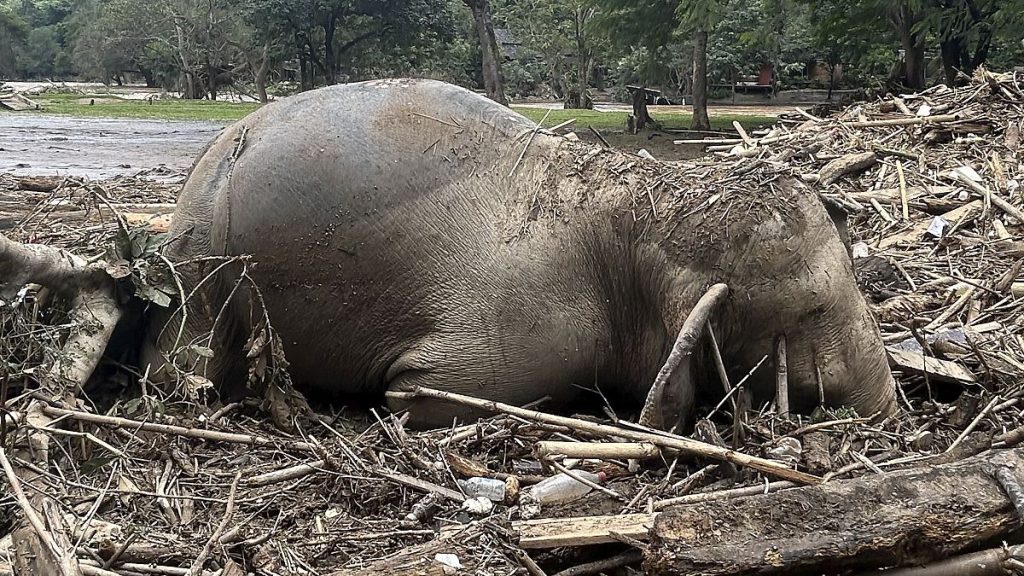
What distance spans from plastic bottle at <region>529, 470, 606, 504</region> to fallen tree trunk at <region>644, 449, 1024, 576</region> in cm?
59

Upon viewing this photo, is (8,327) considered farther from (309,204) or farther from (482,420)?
(482,420)

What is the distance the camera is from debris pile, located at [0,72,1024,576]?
2750mm

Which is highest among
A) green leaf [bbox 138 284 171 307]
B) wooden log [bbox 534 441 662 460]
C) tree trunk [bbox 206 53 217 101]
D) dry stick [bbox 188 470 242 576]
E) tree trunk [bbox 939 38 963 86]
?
tree trunk [bbox 206 53 217 101]

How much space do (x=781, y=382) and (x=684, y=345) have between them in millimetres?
508

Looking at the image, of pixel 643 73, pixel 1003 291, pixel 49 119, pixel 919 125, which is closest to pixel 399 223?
pixel 1003 291

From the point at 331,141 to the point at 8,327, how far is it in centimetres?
149

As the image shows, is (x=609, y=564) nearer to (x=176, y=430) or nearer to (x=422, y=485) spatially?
(x=422, y=485)

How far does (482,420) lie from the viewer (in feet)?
13.1

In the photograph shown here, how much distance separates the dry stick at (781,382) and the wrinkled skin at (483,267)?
5cm

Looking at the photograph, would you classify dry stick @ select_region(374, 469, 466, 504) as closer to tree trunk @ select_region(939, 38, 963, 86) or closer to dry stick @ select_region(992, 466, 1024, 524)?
dry stick @ select_region(992, 466, 1024, 524)

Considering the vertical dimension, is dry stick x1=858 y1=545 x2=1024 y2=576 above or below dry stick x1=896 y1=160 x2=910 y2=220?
below

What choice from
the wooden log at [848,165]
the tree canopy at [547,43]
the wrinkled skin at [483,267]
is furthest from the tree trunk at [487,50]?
the wrinkled skin at [483,267]

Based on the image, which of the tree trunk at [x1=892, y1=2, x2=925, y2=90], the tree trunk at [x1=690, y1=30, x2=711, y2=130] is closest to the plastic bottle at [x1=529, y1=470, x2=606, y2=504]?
the tree trunk at [x1=892, y1=2, x2=925, y2=90]

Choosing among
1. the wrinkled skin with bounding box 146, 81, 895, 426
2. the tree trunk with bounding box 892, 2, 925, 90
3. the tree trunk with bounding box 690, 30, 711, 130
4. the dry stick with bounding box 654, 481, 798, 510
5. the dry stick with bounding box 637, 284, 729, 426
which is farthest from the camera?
the tree trunk with bounding box 690, 30, 711, 130
